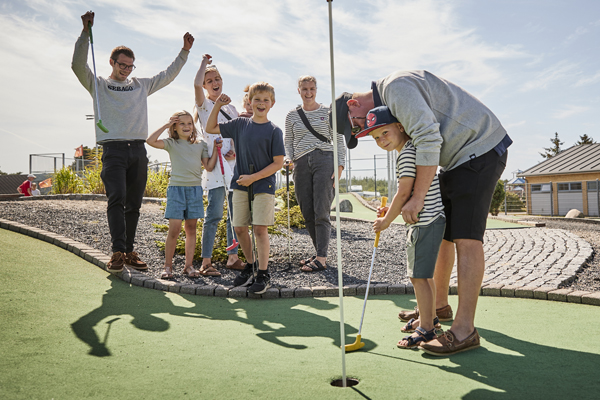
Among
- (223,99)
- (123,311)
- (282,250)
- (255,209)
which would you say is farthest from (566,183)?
(123,311)

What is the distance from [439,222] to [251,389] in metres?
1.30

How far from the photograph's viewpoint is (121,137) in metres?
4.34

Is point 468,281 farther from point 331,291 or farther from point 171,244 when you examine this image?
point 171,244

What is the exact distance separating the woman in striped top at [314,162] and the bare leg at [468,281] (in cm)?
240

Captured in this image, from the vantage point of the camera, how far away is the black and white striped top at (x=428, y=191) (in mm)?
2408

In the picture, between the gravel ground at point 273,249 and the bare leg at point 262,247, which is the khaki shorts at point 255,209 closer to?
the bare leg at point 262,247

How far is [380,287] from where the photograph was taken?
398 cm

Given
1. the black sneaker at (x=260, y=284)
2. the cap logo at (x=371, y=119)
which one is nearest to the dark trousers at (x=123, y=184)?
the black sneaker at (x=260, y=284)

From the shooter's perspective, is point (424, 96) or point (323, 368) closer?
point (323, 368)

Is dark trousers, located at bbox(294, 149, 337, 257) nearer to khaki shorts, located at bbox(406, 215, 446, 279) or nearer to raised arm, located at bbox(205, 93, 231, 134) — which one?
raised arm, located at bbox(205, 93, 231, 134)

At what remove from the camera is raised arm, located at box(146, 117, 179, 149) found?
4.46 m

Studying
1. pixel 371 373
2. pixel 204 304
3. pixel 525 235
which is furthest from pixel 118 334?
pixel 525 235

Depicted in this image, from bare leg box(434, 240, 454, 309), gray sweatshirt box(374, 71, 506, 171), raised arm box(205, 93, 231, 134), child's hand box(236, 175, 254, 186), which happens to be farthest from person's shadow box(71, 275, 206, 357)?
gray sweatshirt box(374, 71, 506, 171)

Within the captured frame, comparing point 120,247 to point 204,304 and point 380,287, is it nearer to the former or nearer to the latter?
point 204,304
